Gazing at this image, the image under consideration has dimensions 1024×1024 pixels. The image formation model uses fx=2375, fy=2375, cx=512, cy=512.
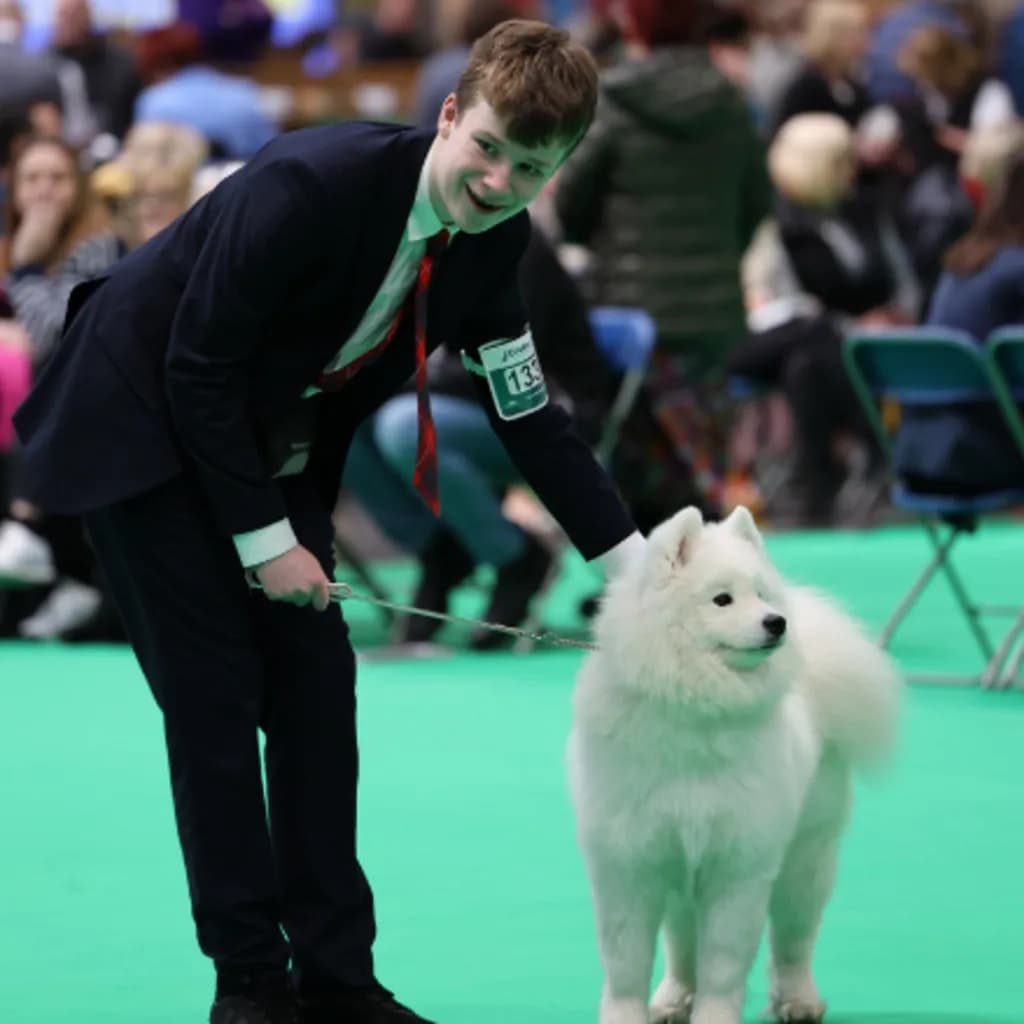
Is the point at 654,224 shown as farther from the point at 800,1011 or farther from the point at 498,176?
the point at 498,176

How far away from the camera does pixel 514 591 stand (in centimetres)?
762

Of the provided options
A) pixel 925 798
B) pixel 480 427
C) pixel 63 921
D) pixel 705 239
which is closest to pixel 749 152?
pixel 705 239

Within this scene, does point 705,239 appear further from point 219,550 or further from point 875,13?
point 875,13

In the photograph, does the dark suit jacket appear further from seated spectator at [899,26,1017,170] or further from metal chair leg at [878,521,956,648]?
seated spectator at [899,26,1017,170]

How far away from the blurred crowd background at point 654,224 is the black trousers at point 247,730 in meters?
3.56

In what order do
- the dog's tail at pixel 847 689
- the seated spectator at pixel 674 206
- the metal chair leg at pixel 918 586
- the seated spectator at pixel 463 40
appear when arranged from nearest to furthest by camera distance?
the dog's tail at pixel 847 689
the metal chair leg at pixel 918 586
the seated spectator at pixel 674 206
the seated spectator at pixel 463 40

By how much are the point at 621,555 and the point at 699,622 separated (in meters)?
0.31

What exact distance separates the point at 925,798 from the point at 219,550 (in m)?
2.45

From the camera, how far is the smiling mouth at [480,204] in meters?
3.08

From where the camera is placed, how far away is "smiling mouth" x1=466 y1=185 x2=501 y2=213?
308 cm

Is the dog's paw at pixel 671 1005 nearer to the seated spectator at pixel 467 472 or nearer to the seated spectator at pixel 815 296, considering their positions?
the seated spectator at pixel 467 472

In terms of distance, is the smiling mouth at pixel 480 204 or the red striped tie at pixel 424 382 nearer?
the smiling mouth at pixel 480 204

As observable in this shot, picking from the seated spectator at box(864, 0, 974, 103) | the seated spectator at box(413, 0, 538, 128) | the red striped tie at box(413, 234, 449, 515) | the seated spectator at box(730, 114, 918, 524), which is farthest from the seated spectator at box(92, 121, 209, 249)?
the seated spectator at box(864, 0, 974, 103)

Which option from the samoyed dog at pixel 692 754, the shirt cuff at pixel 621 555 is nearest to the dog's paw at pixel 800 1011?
the samoyed dog at pixel 692 754
